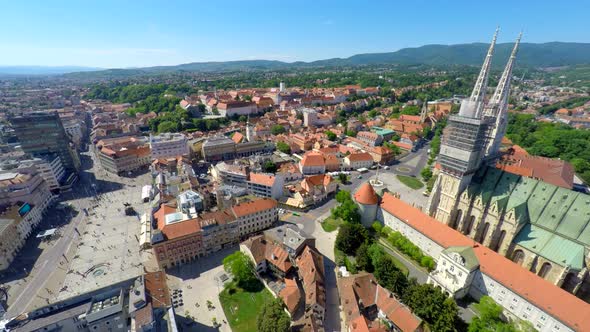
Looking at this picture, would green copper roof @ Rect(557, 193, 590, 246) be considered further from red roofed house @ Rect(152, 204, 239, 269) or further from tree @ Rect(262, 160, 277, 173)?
tree @ Rect(262, 160, 277, 173)

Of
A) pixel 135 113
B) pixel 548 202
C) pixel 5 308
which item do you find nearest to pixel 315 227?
pixel 548 202

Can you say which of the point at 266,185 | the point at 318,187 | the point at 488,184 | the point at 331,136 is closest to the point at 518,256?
the point at 488,184

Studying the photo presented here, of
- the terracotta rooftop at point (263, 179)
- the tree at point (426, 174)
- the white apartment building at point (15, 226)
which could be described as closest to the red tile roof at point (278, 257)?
the terracotta rooftop at point (263, 179)

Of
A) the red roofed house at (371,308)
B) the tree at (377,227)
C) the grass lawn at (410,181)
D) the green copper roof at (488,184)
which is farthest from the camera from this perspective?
Result: the grass lawn at (410,181)

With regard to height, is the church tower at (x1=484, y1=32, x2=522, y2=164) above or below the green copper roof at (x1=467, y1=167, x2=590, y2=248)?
above

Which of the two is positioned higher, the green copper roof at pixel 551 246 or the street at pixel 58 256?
the green copper roof at pixel 551 246

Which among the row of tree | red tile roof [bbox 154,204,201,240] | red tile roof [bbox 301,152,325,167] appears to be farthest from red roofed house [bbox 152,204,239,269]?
the row of tree

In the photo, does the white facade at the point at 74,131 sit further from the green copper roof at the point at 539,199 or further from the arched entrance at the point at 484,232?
the green copper roof at the point at 539,199
